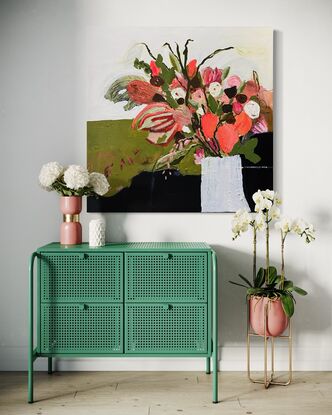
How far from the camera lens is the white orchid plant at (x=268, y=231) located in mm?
3213

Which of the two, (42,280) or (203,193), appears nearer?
(42,280)

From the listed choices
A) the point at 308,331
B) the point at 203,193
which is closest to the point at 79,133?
the point at 203,193

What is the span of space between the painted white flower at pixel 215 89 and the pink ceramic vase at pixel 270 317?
127cm

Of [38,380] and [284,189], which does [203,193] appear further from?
[38,380]

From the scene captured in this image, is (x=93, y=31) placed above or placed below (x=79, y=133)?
above

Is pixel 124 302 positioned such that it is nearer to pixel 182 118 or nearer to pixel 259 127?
pixel 182 118

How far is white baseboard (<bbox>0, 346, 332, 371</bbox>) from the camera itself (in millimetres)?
3516

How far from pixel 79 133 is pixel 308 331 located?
1.90 m

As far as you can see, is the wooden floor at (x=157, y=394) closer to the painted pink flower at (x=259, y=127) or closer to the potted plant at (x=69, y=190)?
the potted plant at (x=69, y=190)

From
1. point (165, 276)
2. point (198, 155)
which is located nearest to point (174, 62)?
point (198, 155)

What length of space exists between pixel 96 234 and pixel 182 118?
905 millimetres

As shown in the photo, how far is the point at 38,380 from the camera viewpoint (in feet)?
11.0

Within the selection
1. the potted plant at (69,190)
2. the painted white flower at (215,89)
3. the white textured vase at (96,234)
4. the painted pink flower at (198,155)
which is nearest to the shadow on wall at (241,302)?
the painted pink flower at (198,155)

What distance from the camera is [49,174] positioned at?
3246mm
